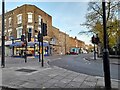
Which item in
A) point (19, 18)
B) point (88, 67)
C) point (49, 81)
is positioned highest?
point (19, 18)

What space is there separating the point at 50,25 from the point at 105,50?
4784cm

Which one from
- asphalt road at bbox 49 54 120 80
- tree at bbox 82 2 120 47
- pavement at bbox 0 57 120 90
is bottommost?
asphalt road at bbox 49 54 120 80

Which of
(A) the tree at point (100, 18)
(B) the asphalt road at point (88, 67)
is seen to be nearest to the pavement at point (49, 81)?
(B) the asphalt road at point (88, 67)

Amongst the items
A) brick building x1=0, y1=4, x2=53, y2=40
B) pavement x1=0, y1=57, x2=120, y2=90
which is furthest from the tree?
pavement x1=0, y1=57, x2=120, y2=90

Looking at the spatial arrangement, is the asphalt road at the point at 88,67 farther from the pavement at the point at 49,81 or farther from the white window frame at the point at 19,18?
the white window frame at the point at 19,18

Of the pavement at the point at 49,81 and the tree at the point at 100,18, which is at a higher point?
the tree at the point at 100,18

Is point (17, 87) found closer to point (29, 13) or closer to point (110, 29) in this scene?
point (110, 29)

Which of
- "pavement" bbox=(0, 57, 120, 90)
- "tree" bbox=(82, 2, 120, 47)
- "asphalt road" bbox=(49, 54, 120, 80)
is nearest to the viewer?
"pavement" bbox=(0, 57, 120, 90)

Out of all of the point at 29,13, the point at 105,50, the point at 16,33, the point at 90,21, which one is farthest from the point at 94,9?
A: the point at 105,50

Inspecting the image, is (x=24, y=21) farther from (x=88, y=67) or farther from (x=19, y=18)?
(x=88, y=67)

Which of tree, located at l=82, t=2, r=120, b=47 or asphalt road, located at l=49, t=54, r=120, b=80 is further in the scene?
tree, located at l=82, t=2, r=120, b=47

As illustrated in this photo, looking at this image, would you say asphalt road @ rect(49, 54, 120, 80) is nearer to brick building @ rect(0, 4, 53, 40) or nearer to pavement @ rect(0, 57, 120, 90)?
pavement @ rect(0, 57, 120, 90)

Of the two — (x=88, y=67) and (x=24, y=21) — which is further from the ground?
(x=24, y=21)

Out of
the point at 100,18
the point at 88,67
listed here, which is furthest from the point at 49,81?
the point at 100,18
